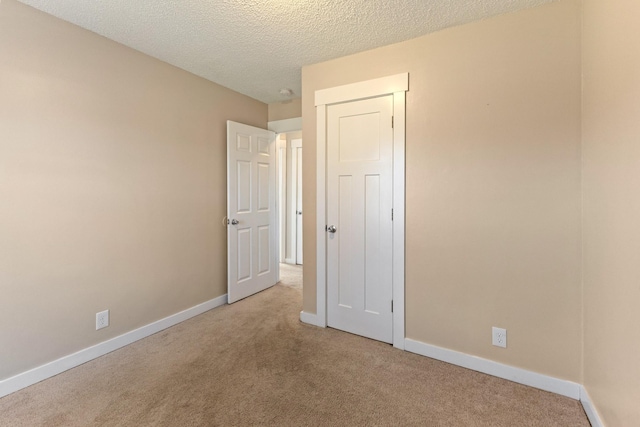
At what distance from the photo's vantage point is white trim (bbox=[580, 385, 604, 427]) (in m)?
1.47

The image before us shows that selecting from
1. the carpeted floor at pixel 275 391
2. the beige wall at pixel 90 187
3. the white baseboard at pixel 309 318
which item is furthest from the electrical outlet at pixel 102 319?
the white baseboard at pixel 309 318

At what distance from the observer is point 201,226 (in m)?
3.03

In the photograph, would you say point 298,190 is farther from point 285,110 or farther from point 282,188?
point 285,110

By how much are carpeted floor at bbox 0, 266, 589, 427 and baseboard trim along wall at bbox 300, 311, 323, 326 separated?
27 centimetres

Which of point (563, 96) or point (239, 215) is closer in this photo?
point (563, 96)

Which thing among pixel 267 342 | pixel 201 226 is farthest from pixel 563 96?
pixel 201 226

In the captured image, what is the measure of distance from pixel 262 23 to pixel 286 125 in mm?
1699

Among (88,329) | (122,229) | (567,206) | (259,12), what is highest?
(259,12)

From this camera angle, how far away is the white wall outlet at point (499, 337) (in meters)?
1.95

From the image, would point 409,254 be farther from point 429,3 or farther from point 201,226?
point 201,226

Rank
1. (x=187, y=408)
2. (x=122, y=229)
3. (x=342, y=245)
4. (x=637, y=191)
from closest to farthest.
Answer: (x=637, y=191)
(x=187, y=408)
(x=122, y=229)
(x=342, y=245)

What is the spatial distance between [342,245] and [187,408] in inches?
61.8

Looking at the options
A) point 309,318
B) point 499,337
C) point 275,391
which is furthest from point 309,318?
point 499,337

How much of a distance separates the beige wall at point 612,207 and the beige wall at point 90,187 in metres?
3.03
